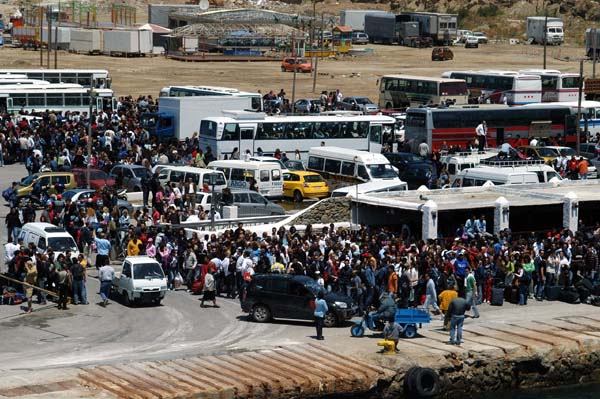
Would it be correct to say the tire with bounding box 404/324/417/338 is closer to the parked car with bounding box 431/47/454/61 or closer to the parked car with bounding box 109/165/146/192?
the parked car with bounding box 109/165/146/192

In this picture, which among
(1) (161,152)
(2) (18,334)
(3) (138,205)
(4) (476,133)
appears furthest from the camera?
(4) (476,133)

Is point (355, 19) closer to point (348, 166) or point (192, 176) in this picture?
point (348, 166)

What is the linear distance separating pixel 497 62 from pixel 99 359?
273 feet

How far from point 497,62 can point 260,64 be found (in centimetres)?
1932

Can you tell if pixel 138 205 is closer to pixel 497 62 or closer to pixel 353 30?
pixel 497 62

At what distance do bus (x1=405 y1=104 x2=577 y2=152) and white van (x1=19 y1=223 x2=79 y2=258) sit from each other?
2675 cm

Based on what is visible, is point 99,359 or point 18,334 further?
point 18,334

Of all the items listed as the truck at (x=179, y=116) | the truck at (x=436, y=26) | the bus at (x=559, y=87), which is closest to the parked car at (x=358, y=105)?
the bus at (x=559, y=87)

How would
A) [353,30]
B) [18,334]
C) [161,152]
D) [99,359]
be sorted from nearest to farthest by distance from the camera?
[99,359] < [18,334] < [161,152] < [353,30]

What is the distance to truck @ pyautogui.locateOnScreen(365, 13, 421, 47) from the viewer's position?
120562mm

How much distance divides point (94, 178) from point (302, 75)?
49741mm

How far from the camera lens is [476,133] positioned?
6144 centimetres

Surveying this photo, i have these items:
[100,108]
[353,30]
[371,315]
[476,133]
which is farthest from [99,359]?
[353,30]

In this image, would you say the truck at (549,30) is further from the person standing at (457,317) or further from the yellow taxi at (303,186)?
the person standing at (457,317)
